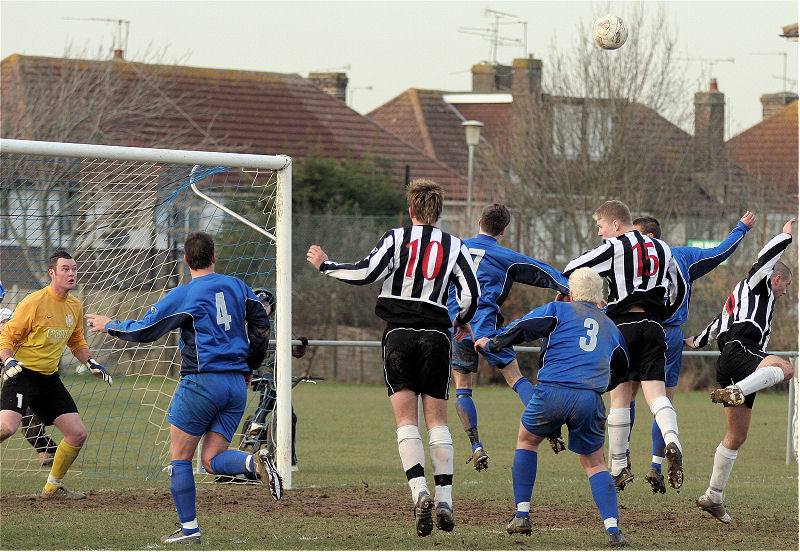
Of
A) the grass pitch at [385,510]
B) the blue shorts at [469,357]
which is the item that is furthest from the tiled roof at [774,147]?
the blue shorts at [469,357]

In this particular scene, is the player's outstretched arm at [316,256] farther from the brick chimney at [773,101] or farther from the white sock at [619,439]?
the brick chimney at [773,101]

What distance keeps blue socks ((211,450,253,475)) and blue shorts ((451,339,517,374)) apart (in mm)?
2517

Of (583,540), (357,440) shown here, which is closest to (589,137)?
(357,440)

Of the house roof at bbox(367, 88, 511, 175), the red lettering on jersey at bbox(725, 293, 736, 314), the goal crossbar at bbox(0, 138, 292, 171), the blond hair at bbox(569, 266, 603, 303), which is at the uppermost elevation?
the house roof at bbox(367, 88, 511, 175)

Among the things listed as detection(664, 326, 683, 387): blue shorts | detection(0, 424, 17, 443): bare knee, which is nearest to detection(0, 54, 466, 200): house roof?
detection(0, 424, 17, 443): bare knee

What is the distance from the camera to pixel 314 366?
24.6 meters

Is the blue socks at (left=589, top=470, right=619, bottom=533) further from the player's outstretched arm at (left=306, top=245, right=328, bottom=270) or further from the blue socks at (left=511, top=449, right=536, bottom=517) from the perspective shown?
the player's outstretched arm at (left=306, top=245, right=328, bottom=270)

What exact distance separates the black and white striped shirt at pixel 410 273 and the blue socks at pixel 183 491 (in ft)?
5.12

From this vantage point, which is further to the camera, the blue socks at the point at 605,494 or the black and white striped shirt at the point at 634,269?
the black and white striped shirt at the point at 634,269

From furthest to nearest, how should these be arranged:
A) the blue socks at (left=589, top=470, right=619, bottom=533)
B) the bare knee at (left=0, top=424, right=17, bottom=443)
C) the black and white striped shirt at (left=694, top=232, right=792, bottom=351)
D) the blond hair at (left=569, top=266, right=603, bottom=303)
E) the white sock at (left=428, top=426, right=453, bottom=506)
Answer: the bare knee at (left=0, top=424, right=17, bottom=443)
the black and white striped shirt at (left=694, top=232, right=792, bottom=351)
the blond hair at (left=569, top=266, right=603, bottom=303)
the blue socks at (left=589, top=470, right=619, bottom=533)
the white sock at (left=428, top=426, right=453, bottom=506)

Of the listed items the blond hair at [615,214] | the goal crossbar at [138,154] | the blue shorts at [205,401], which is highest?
the goal crossbar at [138,154]

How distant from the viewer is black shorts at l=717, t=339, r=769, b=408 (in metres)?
8.22

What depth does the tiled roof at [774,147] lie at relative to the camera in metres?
33.8

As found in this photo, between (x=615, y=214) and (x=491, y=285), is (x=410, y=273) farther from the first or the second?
(x=491, y=285)
